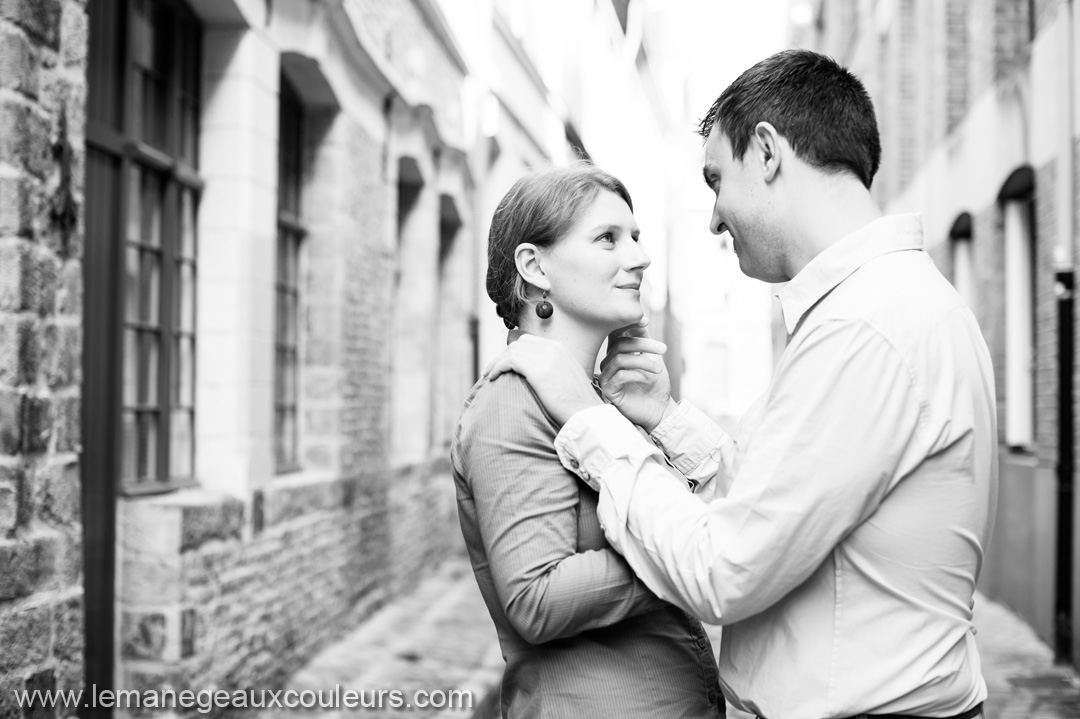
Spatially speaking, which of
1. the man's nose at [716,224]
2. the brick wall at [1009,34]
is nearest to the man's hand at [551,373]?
the man's nose at [716,224]

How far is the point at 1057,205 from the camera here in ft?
25.1

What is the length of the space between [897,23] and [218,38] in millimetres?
10878

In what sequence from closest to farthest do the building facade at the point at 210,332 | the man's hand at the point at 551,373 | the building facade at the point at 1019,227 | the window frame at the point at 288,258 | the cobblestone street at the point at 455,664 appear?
the man's hand at the point at 551,373
the building facade at the point at 210,332
the cobblestone street at the point at 455,664
the building facade at the point at 1019,227
the window frame at the point at 288,258

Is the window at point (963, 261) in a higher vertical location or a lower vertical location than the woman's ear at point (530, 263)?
higher

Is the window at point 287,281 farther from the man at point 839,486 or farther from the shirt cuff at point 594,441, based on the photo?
the man at point 839,486

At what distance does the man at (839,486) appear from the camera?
1750 millimetres

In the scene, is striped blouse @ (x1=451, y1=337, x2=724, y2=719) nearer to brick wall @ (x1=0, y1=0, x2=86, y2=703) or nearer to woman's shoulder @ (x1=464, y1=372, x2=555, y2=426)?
woman's shoulder @ (x1=464, y1=372, x2=555, y2=426)

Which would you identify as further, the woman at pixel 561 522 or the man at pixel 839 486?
the woman at pixel 561 522

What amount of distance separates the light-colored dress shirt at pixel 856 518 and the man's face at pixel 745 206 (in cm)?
24

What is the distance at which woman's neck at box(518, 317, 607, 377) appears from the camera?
7.84 ft

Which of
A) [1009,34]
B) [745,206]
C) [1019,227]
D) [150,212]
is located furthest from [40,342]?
[1009,34]

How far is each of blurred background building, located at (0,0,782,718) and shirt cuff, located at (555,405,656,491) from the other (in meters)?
2.19

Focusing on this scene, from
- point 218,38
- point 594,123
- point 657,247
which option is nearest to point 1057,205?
point 218,38

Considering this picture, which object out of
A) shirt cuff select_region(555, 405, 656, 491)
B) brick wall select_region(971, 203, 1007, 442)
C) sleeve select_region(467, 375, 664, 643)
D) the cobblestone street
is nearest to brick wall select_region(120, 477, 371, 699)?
the cobblestone street
